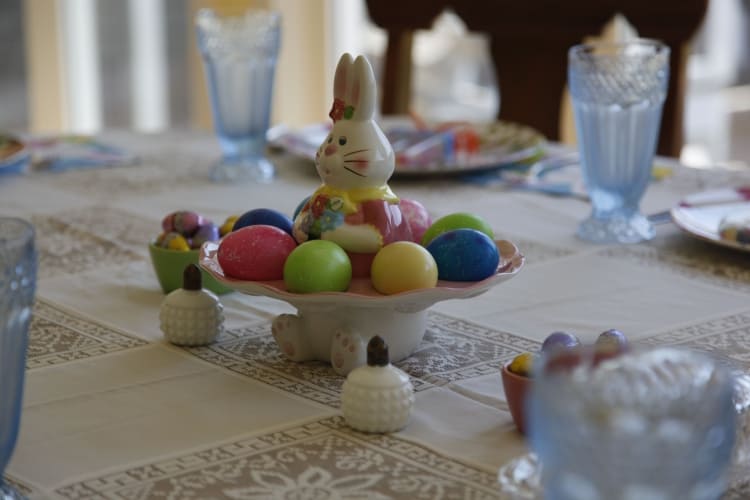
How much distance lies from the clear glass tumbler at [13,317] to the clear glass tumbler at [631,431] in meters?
0.26

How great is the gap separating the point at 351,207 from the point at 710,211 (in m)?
0.54

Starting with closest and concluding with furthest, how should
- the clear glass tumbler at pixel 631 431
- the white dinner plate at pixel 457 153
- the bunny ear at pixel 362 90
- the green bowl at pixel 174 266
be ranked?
the clear glass tumbler at pixel 631 431 < the bunny ear at pixel 362 90 < the green bowl at pixel 174 266 < the white dinner plate at pixel 457 153

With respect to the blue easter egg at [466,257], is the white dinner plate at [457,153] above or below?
below

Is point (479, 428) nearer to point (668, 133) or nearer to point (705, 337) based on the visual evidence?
point (705, 337)

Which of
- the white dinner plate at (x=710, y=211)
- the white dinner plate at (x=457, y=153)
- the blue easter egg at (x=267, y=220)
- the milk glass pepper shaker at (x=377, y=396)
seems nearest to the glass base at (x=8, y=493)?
the milk glass pepper shaker at (x=377, y=396)

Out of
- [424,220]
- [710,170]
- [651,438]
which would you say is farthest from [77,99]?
[651,438]

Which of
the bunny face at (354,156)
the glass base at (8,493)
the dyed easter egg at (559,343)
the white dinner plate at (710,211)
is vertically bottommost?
the glass base at (8,493)

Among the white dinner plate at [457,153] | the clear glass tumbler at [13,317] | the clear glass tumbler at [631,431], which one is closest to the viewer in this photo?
the clear glass tumbler at [631,431]

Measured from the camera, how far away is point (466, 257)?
2.50 feet

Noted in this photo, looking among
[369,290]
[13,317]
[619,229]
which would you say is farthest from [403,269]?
[619,229]

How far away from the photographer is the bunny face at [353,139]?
0.77 metres

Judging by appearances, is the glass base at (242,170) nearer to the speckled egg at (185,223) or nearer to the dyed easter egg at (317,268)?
the speckled egg at (185,223)

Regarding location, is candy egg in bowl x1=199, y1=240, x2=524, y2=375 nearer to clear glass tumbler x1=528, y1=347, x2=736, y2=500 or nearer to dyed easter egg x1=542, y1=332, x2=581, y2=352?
dyed easter egg x1=542, y1=332, x2=581, y2=352

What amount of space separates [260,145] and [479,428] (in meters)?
0.85
